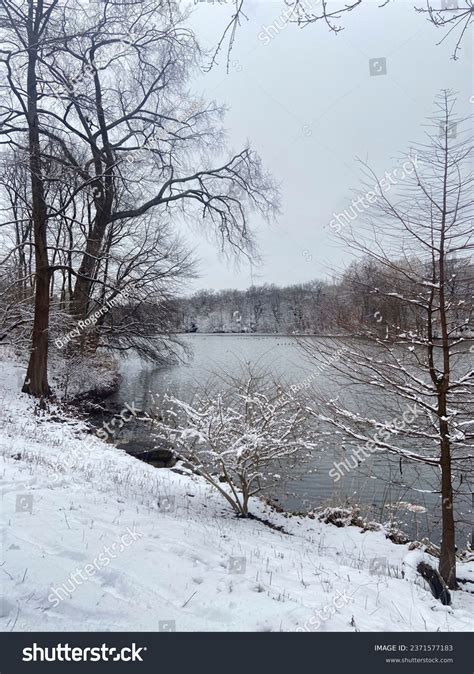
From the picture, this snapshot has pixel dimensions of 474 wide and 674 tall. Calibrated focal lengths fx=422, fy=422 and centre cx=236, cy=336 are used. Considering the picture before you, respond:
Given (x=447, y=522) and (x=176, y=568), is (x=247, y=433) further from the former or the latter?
(x=176, y=568)

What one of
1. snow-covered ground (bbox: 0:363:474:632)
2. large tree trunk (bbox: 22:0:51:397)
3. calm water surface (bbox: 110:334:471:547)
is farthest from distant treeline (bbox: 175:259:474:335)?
large tree trunk (bbox: 22:0:51:397)

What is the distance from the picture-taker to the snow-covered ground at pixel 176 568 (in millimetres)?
2916

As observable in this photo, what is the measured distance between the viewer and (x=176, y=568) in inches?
144

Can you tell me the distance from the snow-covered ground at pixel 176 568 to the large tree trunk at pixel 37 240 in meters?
6.78

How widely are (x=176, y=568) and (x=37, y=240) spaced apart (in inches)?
439

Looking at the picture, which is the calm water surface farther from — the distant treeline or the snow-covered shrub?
the snow-covered shrub

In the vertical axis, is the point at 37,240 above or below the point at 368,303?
above

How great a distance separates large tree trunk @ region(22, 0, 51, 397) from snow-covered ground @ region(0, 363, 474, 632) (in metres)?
6.78

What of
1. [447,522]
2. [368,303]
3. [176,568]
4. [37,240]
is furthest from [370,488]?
[37,240]

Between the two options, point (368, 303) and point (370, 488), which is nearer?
point (368, 303)

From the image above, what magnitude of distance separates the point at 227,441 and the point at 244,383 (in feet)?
3.78

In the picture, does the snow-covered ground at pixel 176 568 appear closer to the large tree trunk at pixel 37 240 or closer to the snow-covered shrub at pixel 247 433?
the snow-covered shrub at pixel 247 433
